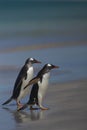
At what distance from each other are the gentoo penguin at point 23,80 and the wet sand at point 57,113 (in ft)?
0.24

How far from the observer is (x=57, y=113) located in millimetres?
3998

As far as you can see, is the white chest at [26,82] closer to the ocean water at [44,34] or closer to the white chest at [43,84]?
the white chest at [43,84]

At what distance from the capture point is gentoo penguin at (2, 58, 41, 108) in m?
4.23

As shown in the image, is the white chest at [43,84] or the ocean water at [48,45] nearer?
the white chest at [43,84]

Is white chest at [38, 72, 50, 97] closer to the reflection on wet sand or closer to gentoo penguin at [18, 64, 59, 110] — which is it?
gentoo penguin at [18, 64, 59, 110]

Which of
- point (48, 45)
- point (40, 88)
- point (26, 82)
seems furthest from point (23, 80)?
point (48, 45)

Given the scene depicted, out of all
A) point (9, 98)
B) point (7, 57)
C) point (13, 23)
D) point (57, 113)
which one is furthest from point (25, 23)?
point (57, 113)

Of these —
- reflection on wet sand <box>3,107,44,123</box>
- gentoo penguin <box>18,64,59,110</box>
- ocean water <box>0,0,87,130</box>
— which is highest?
ocean water <box>0,0,87,130</box>

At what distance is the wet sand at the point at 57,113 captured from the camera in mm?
3686

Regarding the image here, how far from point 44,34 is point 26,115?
2.05 meters

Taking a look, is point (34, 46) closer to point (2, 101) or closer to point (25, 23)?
point (25, 23)

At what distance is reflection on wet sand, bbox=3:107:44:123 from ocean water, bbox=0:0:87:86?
3.24ft

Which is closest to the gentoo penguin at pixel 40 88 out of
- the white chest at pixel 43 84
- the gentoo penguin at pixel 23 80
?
the white chest at pixel 43 84

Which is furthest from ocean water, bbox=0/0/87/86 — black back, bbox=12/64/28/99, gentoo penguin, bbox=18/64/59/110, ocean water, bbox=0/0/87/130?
gentoo penguin, bbox=18/64/59/110
